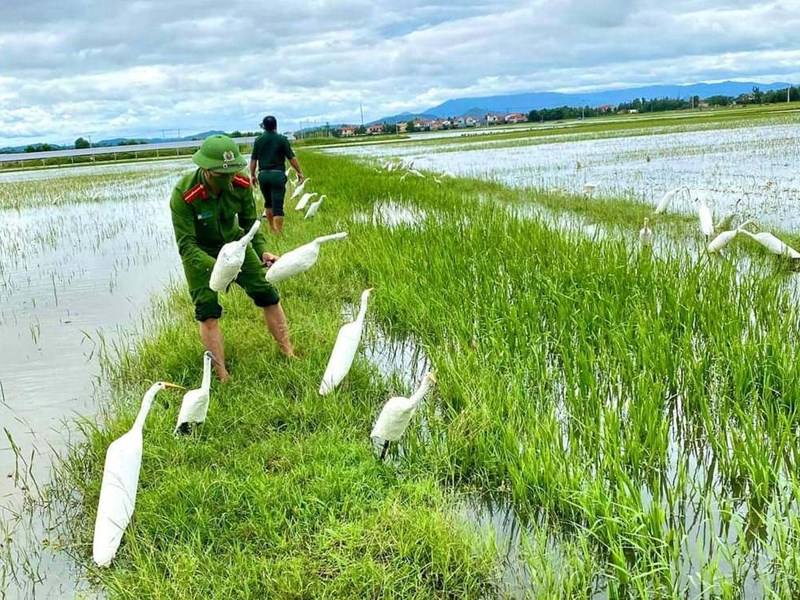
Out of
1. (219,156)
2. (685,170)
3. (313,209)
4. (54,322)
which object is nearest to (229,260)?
(219,156)

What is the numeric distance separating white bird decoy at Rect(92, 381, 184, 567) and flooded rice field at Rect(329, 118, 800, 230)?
6.54 metres

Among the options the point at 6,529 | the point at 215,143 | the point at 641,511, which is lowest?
the point at 6,529

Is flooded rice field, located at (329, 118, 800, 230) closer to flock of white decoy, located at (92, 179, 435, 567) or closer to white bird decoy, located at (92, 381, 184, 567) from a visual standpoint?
flock of white decoy, located at (92, 179, 435, 567)

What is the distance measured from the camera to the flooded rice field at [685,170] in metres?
9.38

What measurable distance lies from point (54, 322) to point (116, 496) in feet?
14.0

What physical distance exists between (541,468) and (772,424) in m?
1.05

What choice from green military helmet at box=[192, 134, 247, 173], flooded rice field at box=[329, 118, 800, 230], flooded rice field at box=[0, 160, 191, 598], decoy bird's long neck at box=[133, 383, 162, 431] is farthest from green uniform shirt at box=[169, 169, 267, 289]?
flooded rice field at box=[329, 118, 800, 230]

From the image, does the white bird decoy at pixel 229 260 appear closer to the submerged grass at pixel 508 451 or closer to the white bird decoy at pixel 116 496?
the submerged grass at pixel 508 451

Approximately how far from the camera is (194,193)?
360 centimetres

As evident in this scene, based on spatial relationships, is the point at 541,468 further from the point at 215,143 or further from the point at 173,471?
the point at 215,143

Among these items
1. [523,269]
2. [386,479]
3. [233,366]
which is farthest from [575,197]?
[386,479]

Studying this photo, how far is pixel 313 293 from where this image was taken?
5715mm

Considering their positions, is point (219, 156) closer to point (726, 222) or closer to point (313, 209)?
point (726, 222)

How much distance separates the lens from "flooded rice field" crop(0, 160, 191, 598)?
8.98ft
